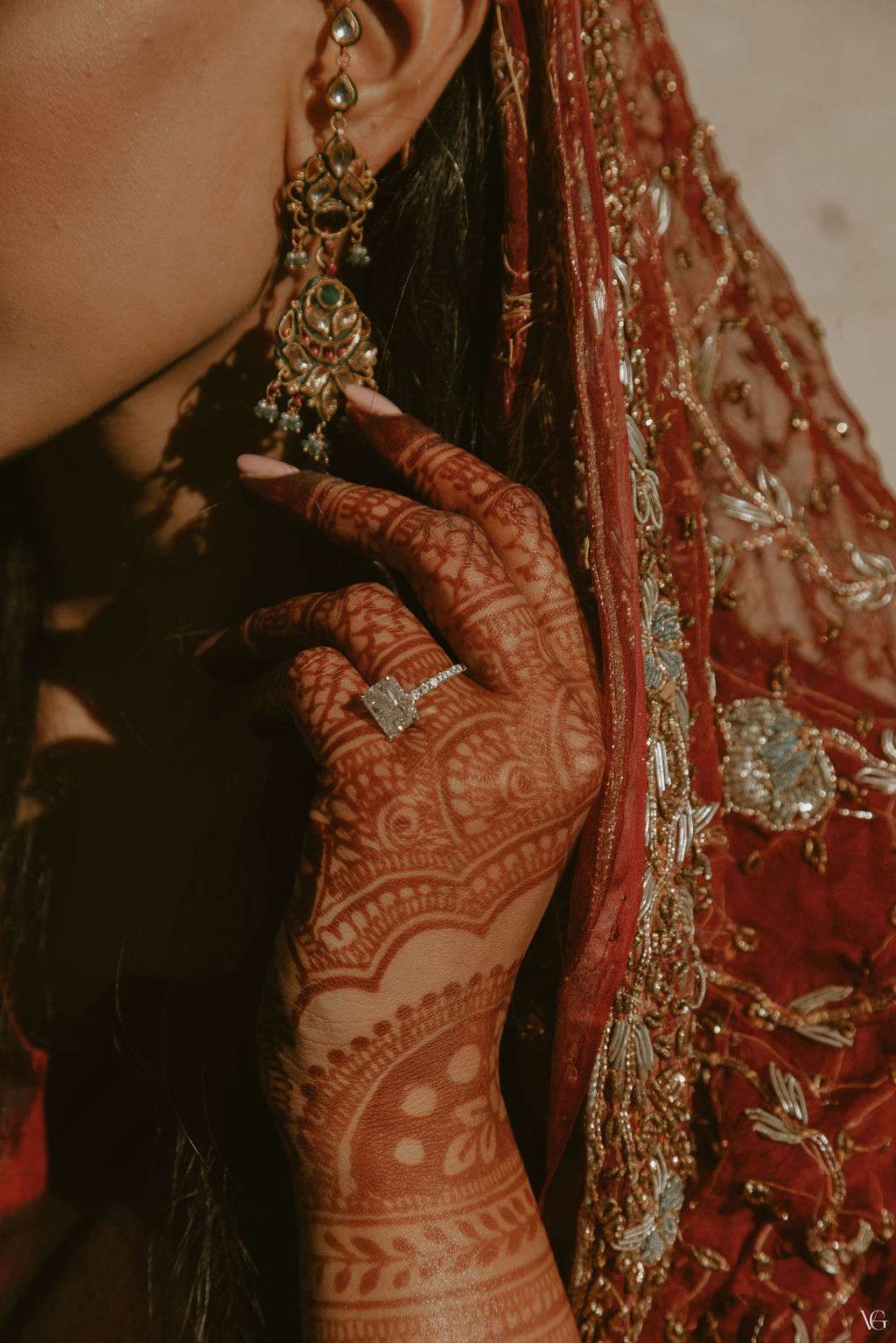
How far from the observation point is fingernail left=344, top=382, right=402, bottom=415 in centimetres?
75

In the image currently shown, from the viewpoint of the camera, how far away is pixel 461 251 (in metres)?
0.83

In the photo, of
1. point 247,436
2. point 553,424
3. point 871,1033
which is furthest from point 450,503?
point 871,1033

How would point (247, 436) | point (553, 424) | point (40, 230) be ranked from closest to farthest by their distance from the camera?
point (40, 230), point (553, 424), point (247, 436)

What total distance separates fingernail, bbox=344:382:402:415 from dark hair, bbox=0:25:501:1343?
0.10 metres

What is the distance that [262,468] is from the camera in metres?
0.76

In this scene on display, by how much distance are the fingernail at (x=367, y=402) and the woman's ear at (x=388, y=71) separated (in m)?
0.16

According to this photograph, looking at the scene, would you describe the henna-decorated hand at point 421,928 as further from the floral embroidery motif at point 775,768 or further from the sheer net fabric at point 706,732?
the floral embroidery motif at point 775,768

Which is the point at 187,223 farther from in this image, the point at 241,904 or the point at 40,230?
the point at 241,904

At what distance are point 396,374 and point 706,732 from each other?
391 millimetres

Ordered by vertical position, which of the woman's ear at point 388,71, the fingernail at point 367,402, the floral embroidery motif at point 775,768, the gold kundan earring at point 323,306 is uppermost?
the woman's ear at point 388,71

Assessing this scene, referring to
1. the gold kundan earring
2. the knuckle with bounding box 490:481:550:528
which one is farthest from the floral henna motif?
the gold kundan earring

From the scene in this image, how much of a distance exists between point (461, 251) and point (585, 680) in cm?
37

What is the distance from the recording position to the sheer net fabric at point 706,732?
735 millimetres

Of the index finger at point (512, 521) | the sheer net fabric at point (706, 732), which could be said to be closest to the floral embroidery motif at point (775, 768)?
the sheer net fabric at point (706, 732)
